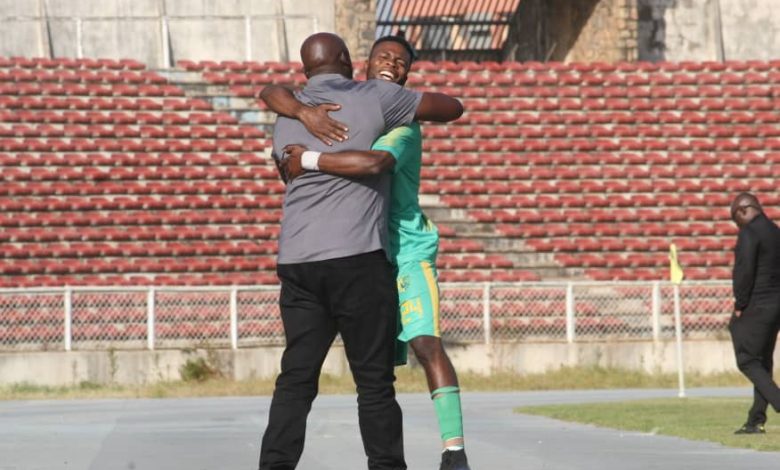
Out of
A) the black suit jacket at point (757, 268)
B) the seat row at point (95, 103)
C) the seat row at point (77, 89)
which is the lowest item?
the black suit jacket at point (757, 268)

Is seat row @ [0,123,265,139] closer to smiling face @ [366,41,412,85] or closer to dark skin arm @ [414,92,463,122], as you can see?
smiling face @ [366,41,412,85]

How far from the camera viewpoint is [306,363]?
297 inches

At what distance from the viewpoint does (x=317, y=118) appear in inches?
299

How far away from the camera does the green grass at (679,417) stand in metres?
12.4

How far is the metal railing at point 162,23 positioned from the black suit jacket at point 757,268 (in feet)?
68.3

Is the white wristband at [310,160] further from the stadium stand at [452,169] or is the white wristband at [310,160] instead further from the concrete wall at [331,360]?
the stadium stand at [452,169]

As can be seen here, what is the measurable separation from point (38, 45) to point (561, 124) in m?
9.63

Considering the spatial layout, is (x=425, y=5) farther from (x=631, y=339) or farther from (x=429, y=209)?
(x=631, y=339)

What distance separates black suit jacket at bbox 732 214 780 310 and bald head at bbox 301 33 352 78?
20.4 ft

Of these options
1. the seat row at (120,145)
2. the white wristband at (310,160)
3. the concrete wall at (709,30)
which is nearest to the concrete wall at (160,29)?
the seat row at (120,145)

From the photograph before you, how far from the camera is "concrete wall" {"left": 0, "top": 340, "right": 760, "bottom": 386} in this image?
23.0m

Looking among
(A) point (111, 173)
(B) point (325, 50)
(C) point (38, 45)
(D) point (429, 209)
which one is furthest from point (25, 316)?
(B) point (325, 50)

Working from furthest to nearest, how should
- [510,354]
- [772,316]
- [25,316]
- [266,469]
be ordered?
[510,354] → [25,316] → [772,316] → [266,469]

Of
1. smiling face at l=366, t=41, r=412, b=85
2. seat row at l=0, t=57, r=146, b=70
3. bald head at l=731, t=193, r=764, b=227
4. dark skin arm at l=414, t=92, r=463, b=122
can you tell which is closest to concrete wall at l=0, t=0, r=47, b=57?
seat row at l=0, t=57, r=146, b=70
